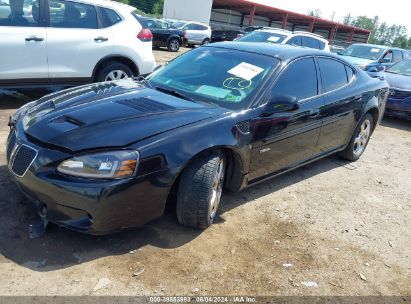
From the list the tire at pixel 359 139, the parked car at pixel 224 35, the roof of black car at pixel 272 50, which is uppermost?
the roof of black car at pixel 272 50

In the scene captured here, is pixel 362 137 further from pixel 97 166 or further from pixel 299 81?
pixel 97 166

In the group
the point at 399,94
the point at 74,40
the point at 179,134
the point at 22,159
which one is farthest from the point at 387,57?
the point at 22,159

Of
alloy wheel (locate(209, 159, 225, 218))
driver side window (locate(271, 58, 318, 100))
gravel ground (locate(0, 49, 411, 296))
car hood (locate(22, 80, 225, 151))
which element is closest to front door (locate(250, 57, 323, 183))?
driver side window (locate(271, 58, 318, 100))

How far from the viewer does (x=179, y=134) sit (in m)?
3.11

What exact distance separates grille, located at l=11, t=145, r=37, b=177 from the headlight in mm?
271

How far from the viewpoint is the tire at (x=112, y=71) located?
6754mm

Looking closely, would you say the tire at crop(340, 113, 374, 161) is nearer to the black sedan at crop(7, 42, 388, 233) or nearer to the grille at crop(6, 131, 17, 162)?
the black sedan at crop(7, 42, 388, 233)

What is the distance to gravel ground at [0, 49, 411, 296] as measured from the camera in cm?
278

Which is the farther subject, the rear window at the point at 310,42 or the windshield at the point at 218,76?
the rear window at the point at 310,42

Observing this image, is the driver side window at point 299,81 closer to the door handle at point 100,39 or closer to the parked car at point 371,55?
the door handle at point 100,39

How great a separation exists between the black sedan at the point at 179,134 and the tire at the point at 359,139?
70 cm

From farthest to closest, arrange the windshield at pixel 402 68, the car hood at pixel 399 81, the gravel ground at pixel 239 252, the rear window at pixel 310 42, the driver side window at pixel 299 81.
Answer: the rear window at pixel 310 42 → the windshield at pixel 402 68 → the car hood at pixel 399 81 → the driver side window at pixel 299 81 → the gravel ground at pixel 239 252

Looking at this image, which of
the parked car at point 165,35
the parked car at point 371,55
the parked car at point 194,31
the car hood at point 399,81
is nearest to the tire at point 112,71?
the car hood at point 399,81

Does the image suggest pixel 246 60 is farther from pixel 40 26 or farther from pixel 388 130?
pixel 388 130
